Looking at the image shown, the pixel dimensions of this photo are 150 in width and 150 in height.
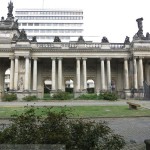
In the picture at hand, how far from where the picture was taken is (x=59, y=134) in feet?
20.5

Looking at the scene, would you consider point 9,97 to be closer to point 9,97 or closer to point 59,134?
point 9,97

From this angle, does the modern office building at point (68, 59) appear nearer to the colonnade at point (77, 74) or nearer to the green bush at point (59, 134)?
the colonnade at point (77, 74)

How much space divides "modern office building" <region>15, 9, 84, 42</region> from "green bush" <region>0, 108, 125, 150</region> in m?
100.0

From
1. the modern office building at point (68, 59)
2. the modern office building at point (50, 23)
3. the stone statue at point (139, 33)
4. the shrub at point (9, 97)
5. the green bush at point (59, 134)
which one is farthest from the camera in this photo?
the modern office building at point (50, 23)

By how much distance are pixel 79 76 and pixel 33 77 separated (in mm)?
8791

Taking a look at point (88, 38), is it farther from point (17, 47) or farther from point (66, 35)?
point (17, 47)

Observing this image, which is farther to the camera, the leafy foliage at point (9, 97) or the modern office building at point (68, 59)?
the modern office building at point (68, 59)

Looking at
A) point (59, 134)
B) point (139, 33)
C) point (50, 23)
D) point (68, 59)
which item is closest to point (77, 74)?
point (68, 59)

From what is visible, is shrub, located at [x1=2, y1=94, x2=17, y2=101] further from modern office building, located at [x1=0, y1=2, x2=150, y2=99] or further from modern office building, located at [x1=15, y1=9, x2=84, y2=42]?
modern office building, located at [x1=15, y1=9, x2=84, y2=42]

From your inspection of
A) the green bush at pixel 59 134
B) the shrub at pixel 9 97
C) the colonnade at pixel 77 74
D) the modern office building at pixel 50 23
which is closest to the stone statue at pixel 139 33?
the colonnade at pixel 77 74

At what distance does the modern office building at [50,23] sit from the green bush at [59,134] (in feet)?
328

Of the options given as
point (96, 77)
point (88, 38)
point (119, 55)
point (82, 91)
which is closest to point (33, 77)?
Result: point (82, 91)

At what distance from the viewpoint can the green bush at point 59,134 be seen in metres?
6.20

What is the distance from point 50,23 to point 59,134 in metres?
103
